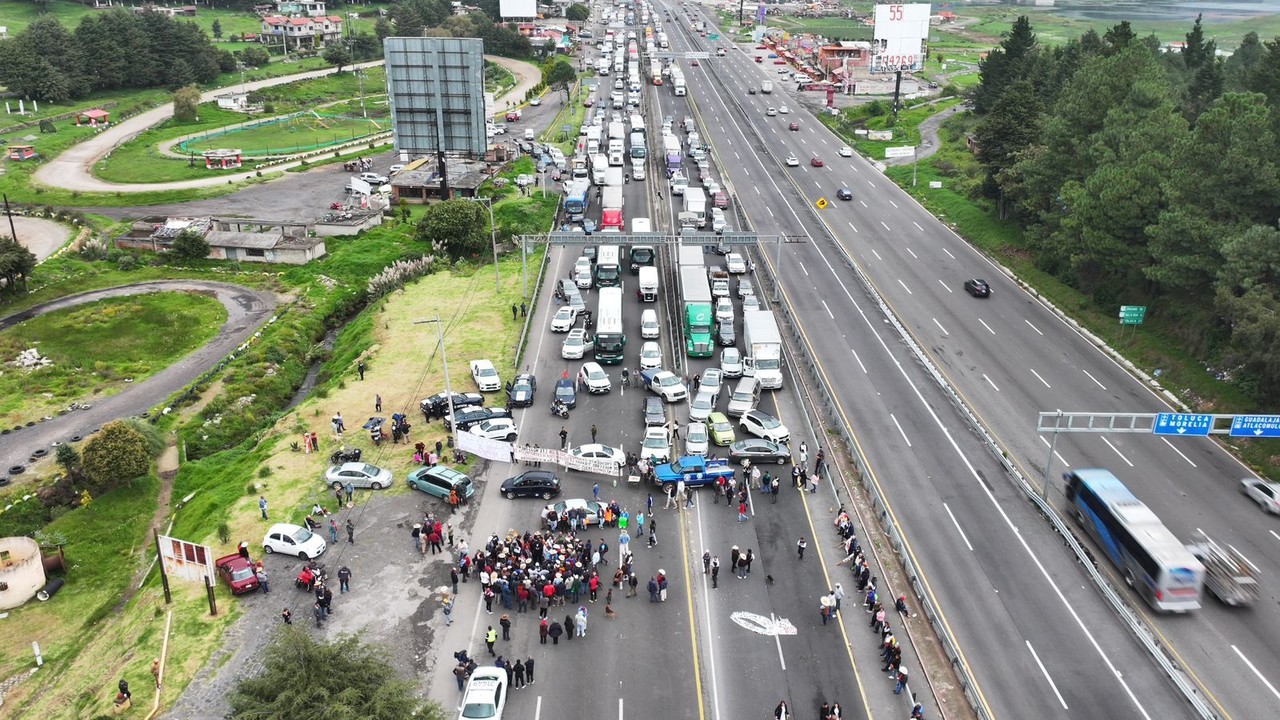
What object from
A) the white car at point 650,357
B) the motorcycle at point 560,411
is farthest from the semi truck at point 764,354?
the motorcycle at point 560,411

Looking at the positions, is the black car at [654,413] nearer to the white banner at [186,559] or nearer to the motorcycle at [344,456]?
the motorcycle at [344,456]

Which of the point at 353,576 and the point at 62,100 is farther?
the point at 62,100

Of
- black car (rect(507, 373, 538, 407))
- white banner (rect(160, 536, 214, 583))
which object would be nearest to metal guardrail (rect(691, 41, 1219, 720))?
black car (rect(507, 373, 538, 407))

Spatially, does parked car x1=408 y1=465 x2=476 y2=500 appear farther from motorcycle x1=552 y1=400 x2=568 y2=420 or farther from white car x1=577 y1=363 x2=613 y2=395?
white car x1=577 y1=363 x2=613 y2=395

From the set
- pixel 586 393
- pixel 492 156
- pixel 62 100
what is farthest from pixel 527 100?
pixel 586 393

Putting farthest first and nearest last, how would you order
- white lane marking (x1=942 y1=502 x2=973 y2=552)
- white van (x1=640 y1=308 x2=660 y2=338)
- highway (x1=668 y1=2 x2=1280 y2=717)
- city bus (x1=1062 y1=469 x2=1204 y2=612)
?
1. white van (x1=640 y1=308 x2=660 y2=338)
2. white lane marking (x1=942 y1=502 x2=973 y2=552)
3. city bus (x1=1062 y1=469 x2=1204 y2=612)
4. highway (x1=668 y1=2 x2=1280 y2=717)

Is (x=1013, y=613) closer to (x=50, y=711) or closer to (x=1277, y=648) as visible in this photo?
(x=1277, y=648)
